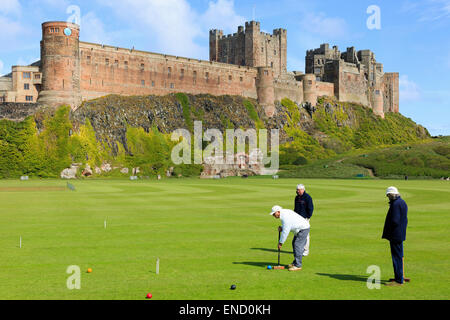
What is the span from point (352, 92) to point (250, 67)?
119ft

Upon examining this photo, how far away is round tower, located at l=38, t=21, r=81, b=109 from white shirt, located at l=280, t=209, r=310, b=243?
85.4m

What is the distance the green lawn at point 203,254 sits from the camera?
44.2ft

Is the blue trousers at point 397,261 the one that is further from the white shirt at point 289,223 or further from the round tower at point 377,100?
the round tower at point 377,100

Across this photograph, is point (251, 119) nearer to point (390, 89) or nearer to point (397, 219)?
point (390, 89)

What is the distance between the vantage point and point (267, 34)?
446 ft

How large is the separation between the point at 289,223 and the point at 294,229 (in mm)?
387

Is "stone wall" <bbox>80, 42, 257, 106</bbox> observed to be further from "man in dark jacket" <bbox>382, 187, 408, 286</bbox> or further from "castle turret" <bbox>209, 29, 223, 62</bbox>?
"man in dark jacket" <bbox>382, 187, 408, 286</bbox>

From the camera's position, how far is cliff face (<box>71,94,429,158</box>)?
100m

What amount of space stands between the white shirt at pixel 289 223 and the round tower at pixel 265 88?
112145mm

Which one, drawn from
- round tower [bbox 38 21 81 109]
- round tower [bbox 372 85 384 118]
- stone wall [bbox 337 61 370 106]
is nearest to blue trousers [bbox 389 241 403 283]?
round tower [bbox 38 21 81 109]

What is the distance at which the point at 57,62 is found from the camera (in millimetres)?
94750

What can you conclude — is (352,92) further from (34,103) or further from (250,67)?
(34,103)

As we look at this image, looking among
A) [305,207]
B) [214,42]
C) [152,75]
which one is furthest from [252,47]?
[305,207]
